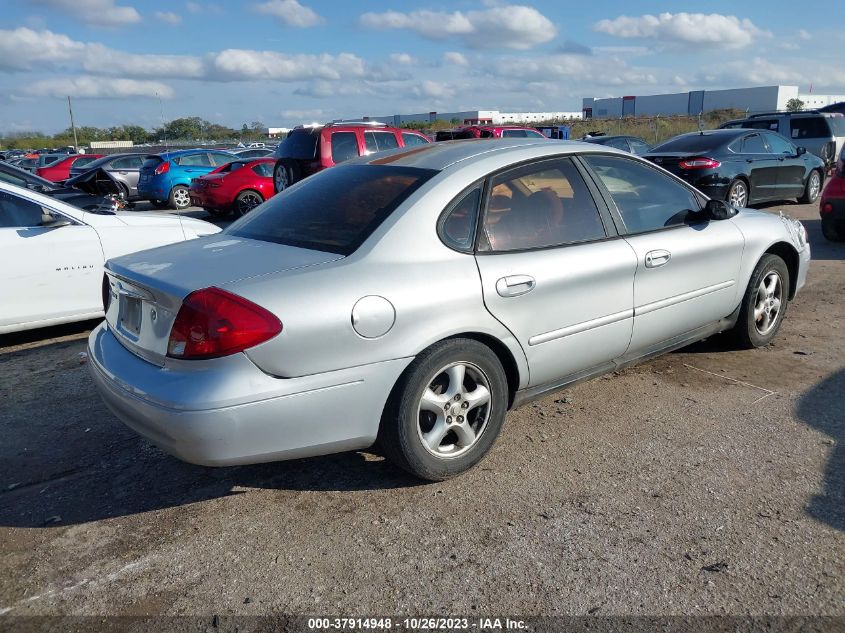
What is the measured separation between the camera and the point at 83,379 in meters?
4.95

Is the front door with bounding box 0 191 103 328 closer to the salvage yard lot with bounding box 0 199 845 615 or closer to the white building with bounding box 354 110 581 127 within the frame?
the salvage yard lot with bounding box 0 199 845 615

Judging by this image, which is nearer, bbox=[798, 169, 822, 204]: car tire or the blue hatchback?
bbox=[798, 169, 822, 204]: car tire

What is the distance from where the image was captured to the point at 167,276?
3.08 metres

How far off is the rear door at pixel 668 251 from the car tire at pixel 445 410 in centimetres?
115

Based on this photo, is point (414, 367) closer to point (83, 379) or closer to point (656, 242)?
point (656, 242)

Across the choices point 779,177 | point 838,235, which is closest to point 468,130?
point 779,177

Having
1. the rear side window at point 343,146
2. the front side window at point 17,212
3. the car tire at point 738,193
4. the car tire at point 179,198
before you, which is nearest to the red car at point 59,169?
the car tire at point 179,198

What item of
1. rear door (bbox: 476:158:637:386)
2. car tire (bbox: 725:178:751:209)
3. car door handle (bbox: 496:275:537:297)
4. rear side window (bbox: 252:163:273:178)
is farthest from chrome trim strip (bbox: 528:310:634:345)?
rear side window (bbox: 252:163:273:178)

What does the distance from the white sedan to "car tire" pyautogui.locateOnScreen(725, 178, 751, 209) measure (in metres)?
9.16

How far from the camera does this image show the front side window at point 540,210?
3516 millimetres

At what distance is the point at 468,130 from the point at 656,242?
14.7m

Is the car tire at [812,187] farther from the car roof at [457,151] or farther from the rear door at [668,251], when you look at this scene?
the car roof at [457,151]

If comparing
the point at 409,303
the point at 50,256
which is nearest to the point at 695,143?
the point at 50,256

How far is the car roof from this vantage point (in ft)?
12.1
